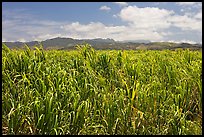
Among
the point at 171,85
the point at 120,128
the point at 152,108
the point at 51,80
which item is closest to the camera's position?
the point at 120,128

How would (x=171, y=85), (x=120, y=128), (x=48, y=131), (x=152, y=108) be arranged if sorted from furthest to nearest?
(x=171, y=85) → (x=152, y=108) → (x=120, y=128) → (x=48, y=131)

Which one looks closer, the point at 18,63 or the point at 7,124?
the point at 7,124

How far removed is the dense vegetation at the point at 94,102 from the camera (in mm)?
3123

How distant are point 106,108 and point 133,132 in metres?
0.38

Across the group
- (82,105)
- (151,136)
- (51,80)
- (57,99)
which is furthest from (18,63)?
(151,136)

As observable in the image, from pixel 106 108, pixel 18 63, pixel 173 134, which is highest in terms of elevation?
pixel 18 63

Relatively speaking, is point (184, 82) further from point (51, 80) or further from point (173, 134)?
point (51, 80)

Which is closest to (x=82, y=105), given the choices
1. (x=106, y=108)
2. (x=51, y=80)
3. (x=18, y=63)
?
(x=106, y=108)

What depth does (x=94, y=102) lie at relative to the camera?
3.53 m

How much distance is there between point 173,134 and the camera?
3.18 metres

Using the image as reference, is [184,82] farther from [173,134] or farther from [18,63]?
[18,63]

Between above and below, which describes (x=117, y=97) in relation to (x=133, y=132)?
above

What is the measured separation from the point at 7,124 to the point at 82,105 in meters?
0.81

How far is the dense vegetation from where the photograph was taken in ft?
10.2
